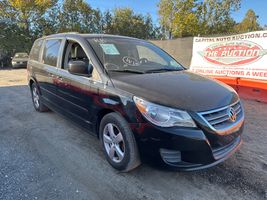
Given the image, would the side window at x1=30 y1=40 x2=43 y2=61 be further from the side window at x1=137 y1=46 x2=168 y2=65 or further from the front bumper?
the front bumper

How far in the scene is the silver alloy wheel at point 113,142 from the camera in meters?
2.80

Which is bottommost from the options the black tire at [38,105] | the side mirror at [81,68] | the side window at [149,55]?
the black tire at [38,105]

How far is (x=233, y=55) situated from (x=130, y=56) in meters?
4.64

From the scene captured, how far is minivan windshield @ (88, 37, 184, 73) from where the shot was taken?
10.7ft

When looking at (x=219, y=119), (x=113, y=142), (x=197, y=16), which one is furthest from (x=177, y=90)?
(x=197, y=16)

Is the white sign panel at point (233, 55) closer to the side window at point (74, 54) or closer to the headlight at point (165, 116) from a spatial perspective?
the headlight at point (165, 116)

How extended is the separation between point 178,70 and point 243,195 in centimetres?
201

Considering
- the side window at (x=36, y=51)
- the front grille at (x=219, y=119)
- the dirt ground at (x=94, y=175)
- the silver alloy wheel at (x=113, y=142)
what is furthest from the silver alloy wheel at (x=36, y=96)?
the front grille at (x=219, y=119)

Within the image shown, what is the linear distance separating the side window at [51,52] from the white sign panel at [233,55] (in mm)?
5242

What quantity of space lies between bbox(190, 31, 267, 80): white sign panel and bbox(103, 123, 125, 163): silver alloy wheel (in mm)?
5042

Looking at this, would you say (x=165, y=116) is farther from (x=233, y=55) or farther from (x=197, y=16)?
(x=197, y=16)

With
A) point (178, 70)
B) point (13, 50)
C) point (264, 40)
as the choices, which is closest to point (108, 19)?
point (13, 50)

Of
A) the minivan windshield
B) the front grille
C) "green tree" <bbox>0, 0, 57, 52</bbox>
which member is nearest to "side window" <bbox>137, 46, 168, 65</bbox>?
the minivan windshield

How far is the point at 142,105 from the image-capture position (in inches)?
96.6
